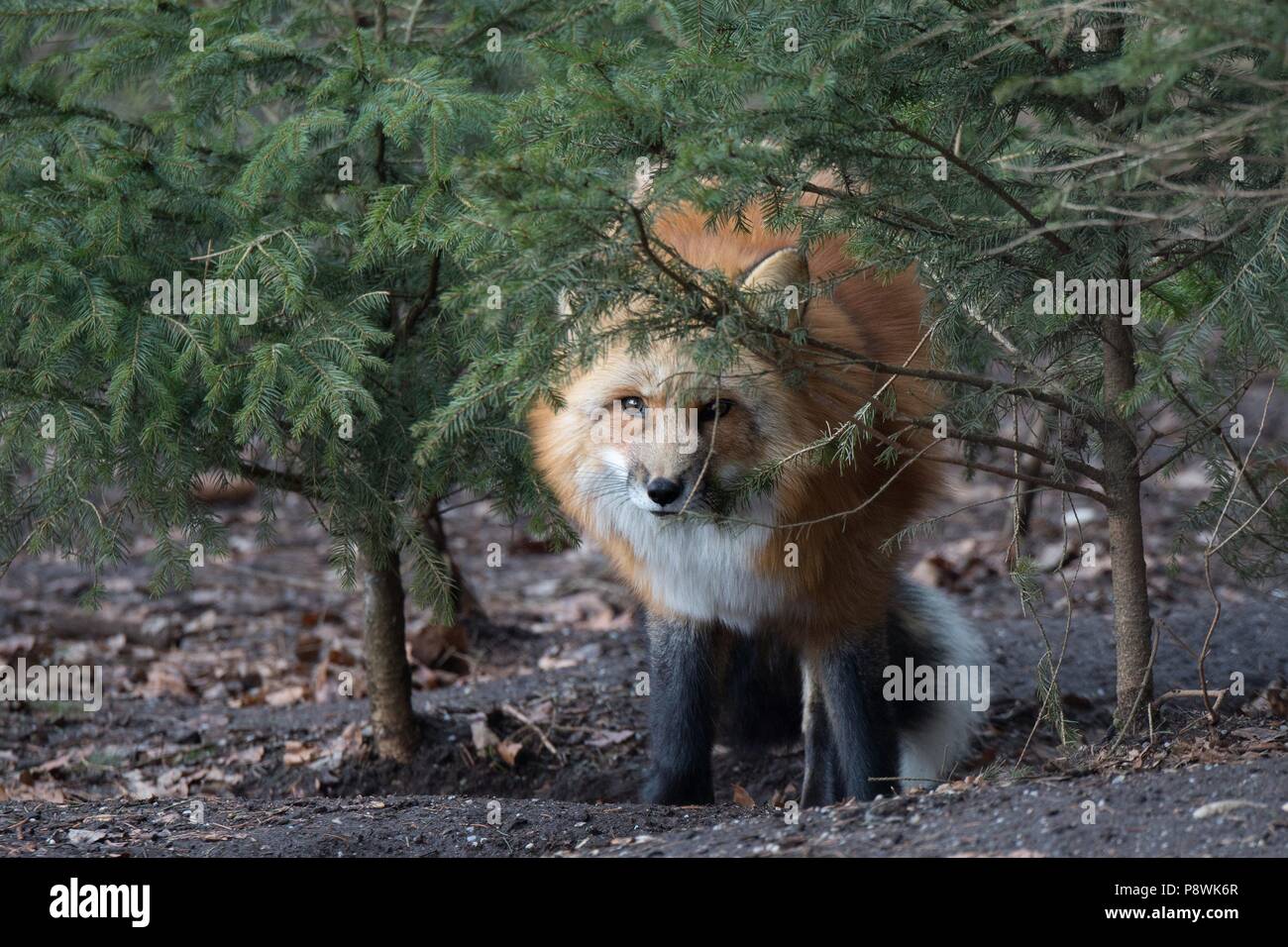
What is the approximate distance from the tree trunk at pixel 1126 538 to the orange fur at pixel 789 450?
2.18 feet

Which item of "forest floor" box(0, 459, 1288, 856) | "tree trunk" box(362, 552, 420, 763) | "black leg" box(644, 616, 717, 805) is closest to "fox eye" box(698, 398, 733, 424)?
"forest floor" box(0, 459, 1288, 856)


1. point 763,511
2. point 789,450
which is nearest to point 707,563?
point 763,511

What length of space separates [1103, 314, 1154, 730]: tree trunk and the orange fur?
0.67 meters

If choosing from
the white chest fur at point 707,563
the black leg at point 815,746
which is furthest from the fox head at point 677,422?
the black leg at point 815,746

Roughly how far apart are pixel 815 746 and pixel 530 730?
1552 mm

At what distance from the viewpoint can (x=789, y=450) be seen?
4.12 m

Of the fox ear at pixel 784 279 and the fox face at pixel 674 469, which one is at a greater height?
the fox ear at pixel 784 279

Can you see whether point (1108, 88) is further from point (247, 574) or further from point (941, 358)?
point (247, 574)

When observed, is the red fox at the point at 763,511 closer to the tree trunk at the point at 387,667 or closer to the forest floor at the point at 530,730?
the forest floor at the point at 530,730

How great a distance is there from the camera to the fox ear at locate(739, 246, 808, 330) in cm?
371

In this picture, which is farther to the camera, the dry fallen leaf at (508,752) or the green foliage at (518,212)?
the dry fallen leaf at (508,752)

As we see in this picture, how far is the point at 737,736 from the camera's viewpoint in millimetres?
5863

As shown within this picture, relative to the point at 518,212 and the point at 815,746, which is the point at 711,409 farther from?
the point at 815,746

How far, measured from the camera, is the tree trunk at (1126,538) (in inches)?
163
